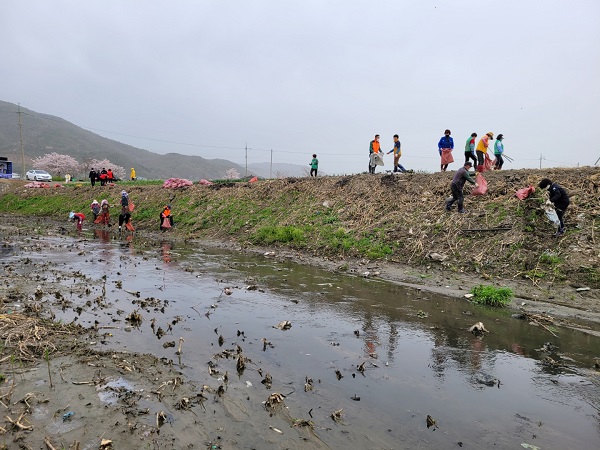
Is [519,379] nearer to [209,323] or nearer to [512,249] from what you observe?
[209,323]

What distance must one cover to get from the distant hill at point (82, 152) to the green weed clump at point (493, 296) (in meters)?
128

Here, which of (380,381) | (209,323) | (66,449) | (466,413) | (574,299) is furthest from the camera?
(574,299)

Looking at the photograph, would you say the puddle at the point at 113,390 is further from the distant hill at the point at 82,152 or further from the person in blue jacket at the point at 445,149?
the distant hill at the point at 82,152

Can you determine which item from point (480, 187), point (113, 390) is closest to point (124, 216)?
point (480, 187)

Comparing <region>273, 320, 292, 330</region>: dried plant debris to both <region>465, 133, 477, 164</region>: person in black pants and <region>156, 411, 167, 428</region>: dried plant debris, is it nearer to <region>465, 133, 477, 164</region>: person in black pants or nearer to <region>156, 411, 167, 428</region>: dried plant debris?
<region>156, 411, 167, 428</region>: dried plant debris

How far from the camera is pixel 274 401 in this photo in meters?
4.30

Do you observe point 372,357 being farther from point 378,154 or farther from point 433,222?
point 378,154

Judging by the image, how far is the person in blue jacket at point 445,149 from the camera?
1622 cm

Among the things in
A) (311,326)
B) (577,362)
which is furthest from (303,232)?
(577,362)

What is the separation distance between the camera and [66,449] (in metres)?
3.30

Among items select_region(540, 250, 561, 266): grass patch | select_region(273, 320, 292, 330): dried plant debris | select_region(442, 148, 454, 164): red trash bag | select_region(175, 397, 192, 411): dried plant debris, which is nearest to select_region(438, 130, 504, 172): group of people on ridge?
select_region(442, 148, 454, 164): red trash bag

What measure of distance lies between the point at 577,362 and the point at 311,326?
4.19 metres

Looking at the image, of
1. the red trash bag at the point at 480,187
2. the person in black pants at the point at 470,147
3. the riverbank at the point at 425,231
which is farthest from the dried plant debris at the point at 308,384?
the person in black pants at the point at 470,147

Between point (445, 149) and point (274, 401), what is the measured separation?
14.8m
